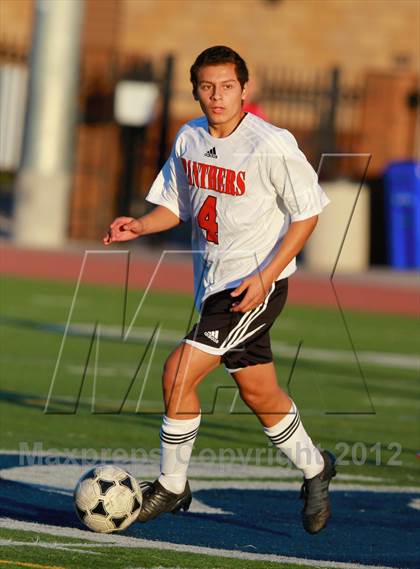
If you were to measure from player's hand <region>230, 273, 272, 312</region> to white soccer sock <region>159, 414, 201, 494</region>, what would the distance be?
23.4 inches

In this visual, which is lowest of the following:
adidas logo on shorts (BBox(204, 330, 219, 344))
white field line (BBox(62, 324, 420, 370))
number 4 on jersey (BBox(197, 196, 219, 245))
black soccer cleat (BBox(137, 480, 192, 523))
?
white field line (BBox(62, 324, 420, 370))

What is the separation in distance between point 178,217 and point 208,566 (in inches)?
77.0

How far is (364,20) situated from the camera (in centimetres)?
4500

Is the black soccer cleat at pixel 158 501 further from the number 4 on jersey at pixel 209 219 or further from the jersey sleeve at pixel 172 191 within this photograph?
the jersey sleeve at pixel 172 191

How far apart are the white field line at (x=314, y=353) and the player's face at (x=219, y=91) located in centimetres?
763

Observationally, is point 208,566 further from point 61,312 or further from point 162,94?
point 162,94

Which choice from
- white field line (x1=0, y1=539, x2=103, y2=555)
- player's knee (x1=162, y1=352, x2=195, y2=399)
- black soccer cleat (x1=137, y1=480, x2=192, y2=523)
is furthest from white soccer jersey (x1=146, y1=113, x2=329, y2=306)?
white field line (x1=0, y1=539, x2=103, y2=555)

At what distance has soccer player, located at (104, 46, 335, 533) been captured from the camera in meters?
7.20

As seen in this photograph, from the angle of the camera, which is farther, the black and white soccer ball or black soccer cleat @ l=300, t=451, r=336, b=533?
black soccer cleat @ l=300, t=451, r=336, b=533

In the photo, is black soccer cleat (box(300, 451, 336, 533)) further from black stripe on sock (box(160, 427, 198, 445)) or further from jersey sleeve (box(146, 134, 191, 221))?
jersey sleeve (box(146, 134, 191, 221))

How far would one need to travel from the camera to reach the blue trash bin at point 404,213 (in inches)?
1003

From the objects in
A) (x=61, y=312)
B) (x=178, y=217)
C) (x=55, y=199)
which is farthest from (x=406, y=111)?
(x=178, y=217)

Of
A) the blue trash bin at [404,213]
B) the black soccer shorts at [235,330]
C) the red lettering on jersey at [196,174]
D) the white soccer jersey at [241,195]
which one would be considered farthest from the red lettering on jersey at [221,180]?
the blue trash bin at [404,213]

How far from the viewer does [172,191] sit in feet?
25.3
